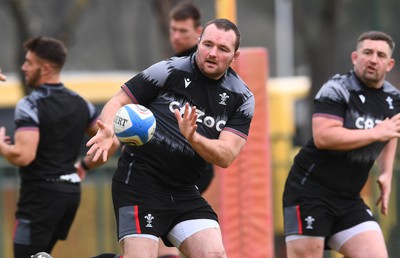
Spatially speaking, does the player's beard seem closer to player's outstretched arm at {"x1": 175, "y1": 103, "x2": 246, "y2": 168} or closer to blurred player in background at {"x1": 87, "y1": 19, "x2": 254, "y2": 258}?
blurred player in background at {"x1": 87, "y1": 19, "x2": 254, "y2": 258}

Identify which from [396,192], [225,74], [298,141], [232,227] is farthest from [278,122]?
[225,74]

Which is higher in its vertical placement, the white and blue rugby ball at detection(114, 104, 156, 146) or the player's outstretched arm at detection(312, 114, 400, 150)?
the white and blue rugby ball at detection(114, 104, 156, 146)

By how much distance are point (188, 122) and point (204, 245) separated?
0.99 metres

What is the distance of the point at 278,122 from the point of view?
18.7 m

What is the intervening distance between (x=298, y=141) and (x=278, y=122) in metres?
0.78

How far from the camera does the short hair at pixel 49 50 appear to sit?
8523 mm

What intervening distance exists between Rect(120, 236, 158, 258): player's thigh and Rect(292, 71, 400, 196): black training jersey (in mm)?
1834

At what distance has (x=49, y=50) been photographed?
855cm

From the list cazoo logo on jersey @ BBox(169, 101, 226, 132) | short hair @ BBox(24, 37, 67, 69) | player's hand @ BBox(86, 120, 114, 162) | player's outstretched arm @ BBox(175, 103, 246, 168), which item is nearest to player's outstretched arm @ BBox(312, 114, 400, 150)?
player's outstretched arm @ BBox(175, 103, 246, 168)

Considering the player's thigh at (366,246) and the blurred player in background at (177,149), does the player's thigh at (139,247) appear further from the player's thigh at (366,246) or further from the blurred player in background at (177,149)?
the player's thigh at (366,246)

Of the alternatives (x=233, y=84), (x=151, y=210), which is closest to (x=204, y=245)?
(x=151, y=210)

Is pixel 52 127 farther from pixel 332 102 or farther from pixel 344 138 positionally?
pixel 344 138

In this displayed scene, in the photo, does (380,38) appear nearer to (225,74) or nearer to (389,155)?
(389,155)

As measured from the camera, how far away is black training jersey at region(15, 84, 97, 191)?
8.39 metres
